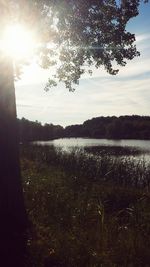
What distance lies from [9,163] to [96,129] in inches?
4903

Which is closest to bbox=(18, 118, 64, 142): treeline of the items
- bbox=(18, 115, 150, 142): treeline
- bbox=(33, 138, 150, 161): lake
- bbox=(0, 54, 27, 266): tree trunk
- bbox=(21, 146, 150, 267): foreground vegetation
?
bbox=(18, 115, 150, 142): treeline

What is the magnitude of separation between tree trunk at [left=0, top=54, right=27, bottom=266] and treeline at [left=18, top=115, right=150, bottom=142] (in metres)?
98.6

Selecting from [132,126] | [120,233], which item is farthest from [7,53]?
Result: [132,126]

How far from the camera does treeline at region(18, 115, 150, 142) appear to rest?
116062 mm

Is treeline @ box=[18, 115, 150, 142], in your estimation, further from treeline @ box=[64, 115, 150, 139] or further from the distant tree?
the distant tree

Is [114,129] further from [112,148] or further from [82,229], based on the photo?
[82,229]

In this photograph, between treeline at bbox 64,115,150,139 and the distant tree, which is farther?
treeline at bbox 64,115,150,139

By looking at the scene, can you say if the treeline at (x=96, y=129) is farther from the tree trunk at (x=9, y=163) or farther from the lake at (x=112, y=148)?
the tree trunk at (x=9, y=163)

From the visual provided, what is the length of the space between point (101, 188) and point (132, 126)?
4078 inches

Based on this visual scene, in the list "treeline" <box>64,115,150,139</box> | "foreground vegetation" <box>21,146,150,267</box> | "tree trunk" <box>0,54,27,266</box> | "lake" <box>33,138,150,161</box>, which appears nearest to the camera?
"foreground vegetation" <box>21,146,150,267</box>

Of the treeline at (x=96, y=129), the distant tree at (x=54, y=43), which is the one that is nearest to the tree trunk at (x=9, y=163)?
the distant tree at (x=54, y=43)

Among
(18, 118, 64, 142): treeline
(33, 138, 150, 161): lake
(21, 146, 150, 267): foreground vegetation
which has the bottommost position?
(21, 146, 150, 267): foreground vegetation

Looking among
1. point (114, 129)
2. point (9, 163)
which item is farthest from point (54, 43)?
point (114, 129)

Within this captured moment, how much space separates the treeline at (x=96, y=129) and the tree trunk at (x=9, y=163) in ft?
323
